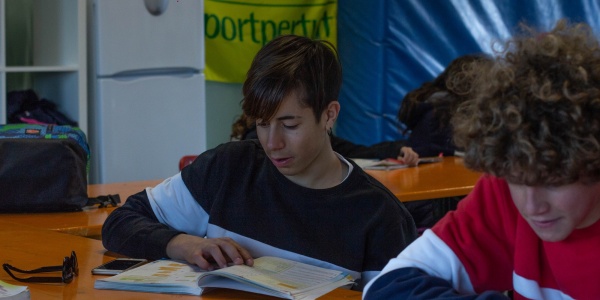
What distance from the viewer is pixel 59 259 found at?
74.8 inches

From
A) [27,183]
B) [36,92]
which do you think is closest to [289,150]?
[27,183]

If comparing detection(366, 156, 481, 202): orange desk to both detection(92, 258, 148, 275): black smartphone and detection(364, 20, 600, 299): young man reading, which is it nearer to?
detection(92, 258, 148, 275): black smartphone

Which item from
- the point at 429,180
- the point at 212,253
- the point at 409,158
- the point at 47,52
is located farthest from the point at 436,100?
the point at 212,253

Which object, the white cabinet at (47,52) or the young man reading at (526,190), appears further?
the white cabinet at (47,52)

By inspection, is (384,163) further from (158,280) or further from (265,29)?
(158,280)

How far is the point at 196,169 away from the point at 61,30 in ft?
9.38

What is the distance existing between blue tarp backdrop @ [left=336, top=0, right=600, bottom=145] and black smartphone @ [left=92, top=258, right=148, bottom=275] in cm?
352

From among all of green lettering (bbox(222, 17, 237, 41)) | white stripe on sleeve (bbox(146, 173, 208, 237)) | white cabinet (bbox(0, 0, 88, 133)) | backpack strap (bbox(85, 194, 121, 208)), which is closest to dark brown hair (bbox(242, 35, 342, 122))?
white stripe on sleeve (bbox(146, 173, 208, 237))

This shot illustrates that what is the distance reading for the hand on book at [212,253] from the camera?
1747mm

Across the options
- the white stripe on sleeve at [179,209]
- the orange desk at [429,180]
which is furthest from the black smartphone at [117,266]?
the orange desk at [429,180]

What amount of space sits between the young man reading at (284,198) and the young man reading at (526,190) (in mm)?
505

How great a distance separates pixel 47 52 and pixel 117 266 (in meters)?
3.19

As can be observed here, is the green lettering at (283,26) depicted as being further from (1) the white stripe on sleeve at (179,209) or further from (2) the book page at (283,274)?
(2) the book page at (283,274)

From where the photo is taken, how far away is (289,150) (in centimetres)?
188
